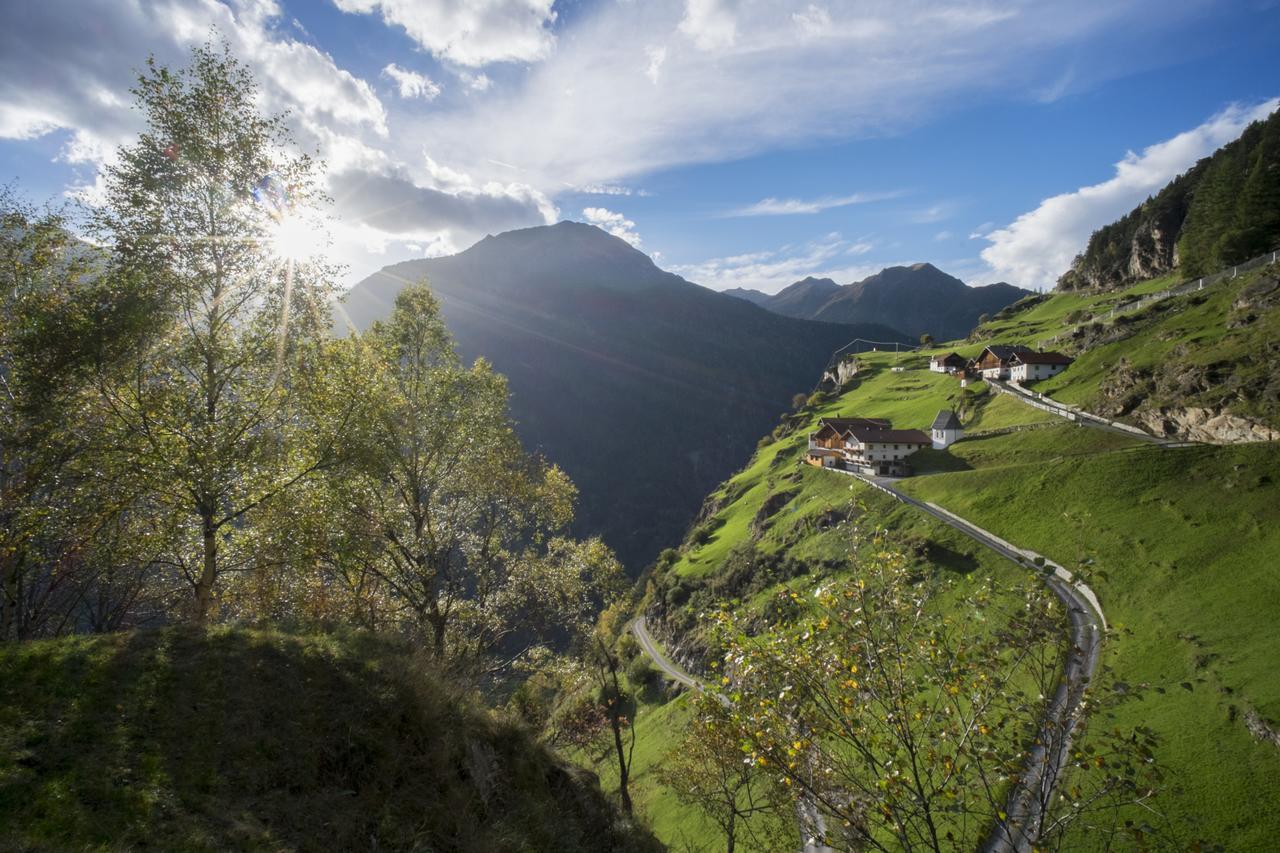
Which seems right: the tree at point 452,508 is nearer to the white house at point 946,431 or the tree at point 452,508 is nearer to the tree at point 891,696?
the tree at point 891,696

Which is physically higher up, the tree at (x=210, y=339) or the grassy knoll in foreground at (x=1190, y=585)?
the tree at (x=210, y=339)

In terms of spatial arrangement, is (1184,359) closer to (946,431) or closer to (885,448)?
(946,431)

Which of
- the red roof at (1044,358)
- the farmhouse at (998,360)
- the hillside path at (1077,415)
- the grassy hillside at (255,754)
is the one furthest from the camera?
the farmhouse at (998,360)

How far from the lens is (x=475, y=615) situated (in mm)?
18938

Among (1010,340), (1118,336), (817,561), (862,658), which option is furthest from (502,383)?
(1010,340)

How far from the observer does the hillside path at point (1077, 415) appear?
52862mm

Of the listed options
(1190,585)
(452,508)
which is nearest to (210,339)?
(452,508)

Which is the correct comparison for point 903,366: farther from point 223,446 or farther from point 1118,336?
point 223,446

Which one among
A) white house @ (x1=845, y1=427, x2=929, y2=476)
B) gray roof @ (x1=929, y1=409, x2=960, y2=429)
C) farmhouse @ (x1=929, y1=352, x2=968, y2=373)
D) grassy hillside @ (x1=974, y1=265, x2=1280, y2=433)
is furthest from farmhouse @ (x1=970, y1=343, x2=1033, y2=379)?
white house @ (x1=845, y1=427, x2=929, y2=476)

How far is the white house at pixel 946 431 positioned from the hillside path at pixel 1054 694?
38.5 feet

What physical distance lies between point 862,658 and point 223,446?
15511mm

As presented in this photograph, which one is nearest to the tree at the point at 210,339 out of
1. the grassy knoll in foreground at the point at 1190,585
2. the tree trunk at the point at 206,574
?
the tree trunk at the point at 206,574

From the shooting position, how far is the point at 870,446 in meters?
80.6

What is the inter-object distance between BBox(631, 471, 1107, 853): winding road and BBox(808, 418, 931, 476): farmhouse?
3039 millimetres
